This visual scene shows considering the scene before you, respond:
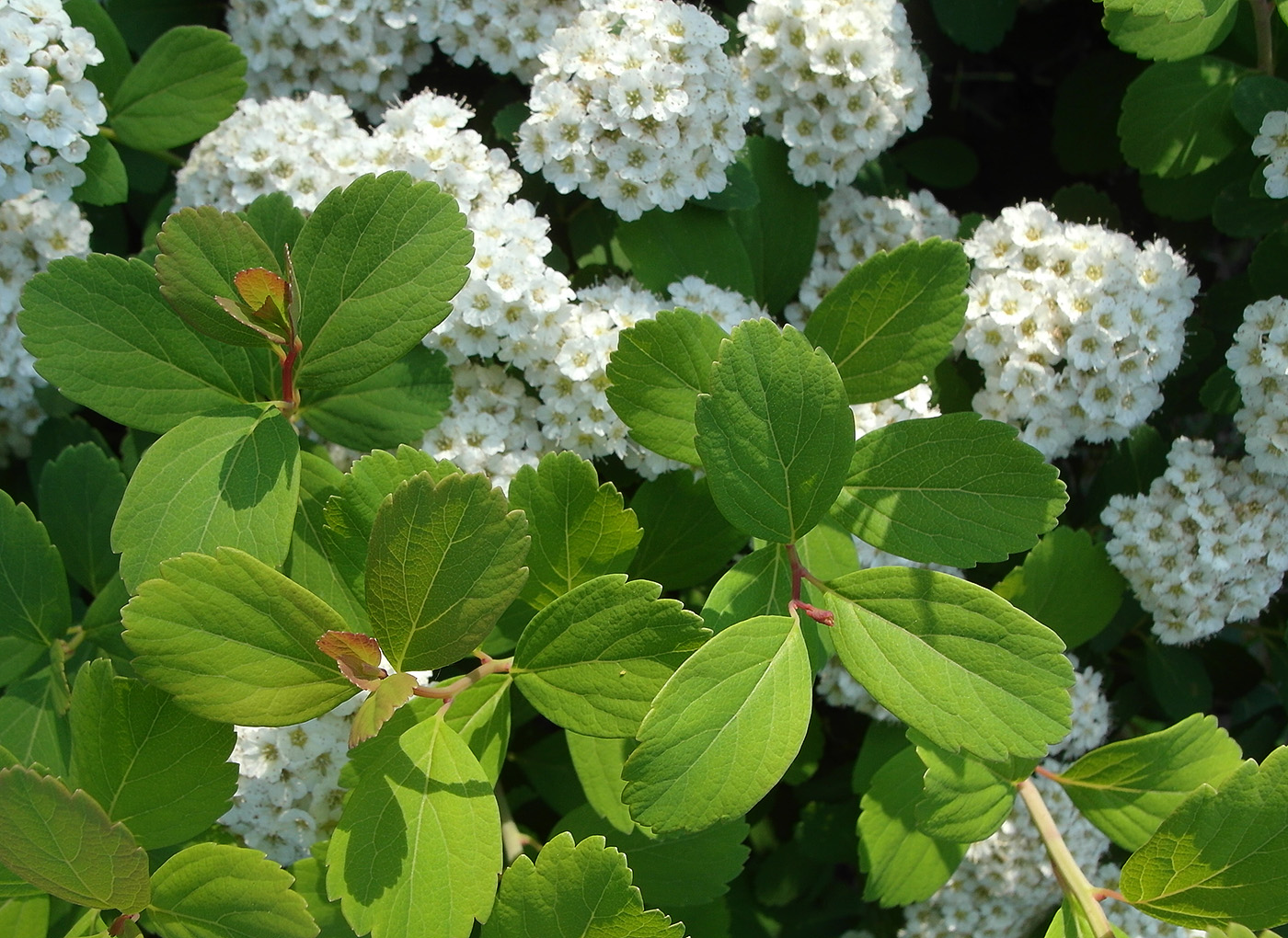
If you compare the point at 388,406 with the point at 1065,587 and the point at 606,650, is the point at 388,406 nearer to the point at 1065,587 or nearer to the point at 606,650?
the point at 606,650

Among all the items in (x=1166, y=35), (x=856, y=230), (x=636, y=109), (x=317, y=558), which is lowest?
(x=317, y=558)

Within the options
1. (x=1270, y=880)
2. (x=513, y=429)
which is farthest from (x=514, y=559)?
(x=1270, y=880)

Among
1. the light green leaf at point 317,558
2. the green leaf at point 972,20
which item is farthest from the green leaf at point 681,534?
the green leaf at point 972,20

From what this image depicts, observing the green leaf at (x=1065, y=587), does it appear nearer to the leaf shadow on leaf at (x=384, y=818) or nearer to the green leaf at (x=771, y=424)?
the green leaf at (x=771, y=424)

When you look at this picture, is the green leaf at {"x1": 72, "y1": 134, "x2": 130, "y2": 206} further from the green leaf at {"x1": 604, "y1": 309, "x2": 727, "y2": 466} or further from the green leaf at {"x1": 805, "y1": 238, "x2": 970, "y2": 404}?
the green leaf at {"x1": 805, "y1": 238, "x2": 970, "y2": 404}

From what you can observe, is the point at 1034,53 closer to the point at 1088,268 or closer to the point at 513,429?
the point at 1088,268

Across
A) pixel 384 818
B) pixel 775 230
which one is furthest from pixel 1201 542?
pixel 384 818
